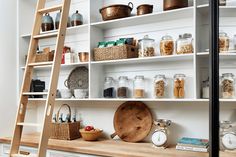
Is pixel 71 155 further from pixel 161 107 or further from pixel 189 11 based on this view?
pixel 189 11

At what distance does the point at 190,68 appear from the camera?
2.44 m

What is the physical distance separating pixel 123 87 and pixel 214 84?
1418 millimetres

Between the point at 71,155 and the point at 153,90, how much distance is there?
3.28 feet

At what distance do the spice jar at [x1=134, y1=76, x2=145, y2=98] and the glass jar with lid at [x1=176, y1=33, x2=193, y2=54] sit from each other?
1.60ft

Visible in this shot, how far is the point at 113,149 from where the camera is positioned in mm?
2244

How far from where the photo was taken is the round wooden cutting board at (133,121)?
2.56m

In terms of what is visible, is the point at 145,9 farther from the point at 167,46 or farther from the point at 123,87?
the point at 123,87

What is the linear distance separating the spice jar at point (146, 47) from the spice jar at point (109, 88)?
46 centimetres

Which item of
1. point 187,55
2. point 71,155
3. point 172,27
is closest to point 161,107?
point 187,55

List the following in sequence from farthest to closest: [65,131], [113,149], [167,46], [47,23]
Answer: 1. [47,23]
2. [65,131]
3. [167,46]
4. [113,149]

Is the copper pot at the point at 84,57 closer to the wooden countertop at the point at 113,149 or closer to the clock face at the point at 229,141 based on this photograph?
the wooden countertop at the point at 113,149

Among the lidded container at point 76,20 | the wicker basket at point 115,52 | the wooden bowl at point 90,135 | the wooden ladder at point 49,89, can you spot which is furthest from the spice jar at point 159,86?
the lidded container at point 76,20

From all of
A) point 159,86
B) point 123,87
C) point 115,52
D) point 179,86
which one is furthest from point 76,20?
point 179,86

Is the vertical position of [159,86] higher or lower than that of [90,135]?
higher
